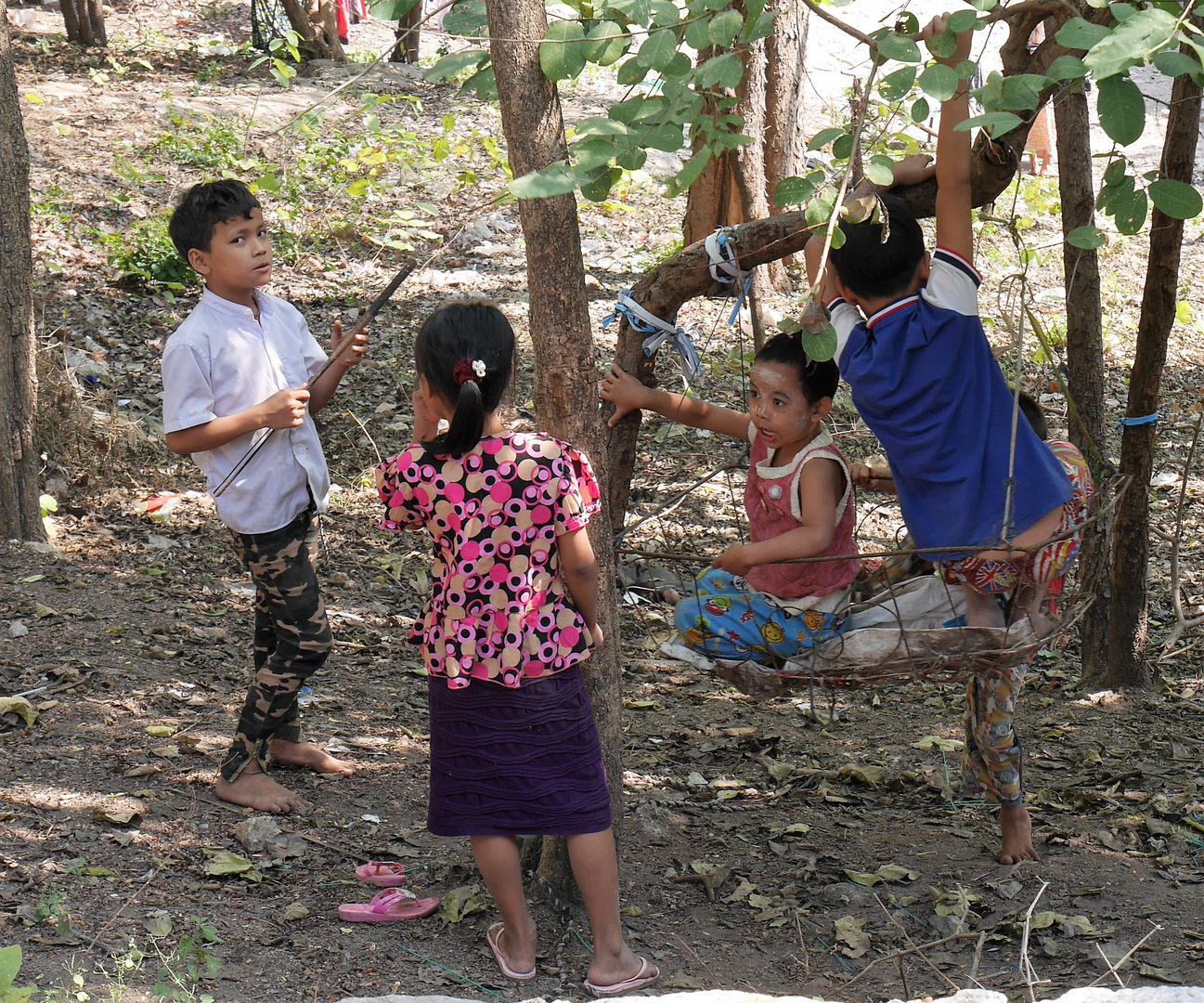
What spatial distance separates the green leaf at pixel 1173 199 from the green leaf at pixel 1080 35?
1.25 feet

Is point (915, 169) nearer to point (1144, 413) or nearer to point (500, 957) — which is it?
point (1144, 413)

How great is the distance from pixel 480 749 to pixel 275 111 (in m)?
8.63

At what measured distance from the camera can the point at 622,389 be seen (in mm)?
2932

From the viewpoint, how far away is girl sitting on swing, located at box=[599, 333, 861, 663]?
269 centimetres

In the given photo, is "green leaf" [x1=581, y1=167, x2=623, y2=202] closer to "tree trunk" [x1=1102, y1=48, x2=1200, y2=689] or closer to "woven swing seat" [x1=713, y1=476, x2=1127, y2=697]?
"woven swing seat" [x1=713, y1=476, x2=1127, y2=697]

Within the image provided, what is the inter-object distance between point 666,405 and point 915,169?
0.87 metres

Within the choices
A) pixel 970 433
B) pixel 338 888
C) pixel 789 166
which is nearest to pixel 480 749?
pixel 338 888

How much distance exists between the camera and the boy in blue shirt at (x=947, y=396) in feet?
8.38

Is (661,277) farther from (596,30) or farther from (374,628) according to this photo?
(374,628)

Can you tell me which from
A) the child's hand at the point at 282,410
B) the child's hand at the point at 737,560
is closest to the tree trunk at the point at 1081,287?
the child's hand at the point at 737,560

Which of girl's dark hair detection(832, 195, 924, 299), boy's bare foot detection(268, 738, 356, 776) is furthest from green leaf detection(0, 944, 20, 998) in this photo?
girl's dark hair detection(832, 195, 924, 299)

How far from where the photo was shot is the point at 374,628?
4.71 metres

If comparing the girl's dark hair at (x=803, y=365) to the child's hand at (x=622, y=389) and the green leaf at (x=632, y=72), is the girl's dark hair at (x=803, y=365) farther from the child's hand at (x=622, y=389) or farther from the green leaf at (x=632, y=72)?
the green leaf at (x=632, y=72)

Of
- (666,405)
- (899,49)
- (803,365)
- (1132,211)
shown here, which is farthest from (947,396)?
(899,49)
